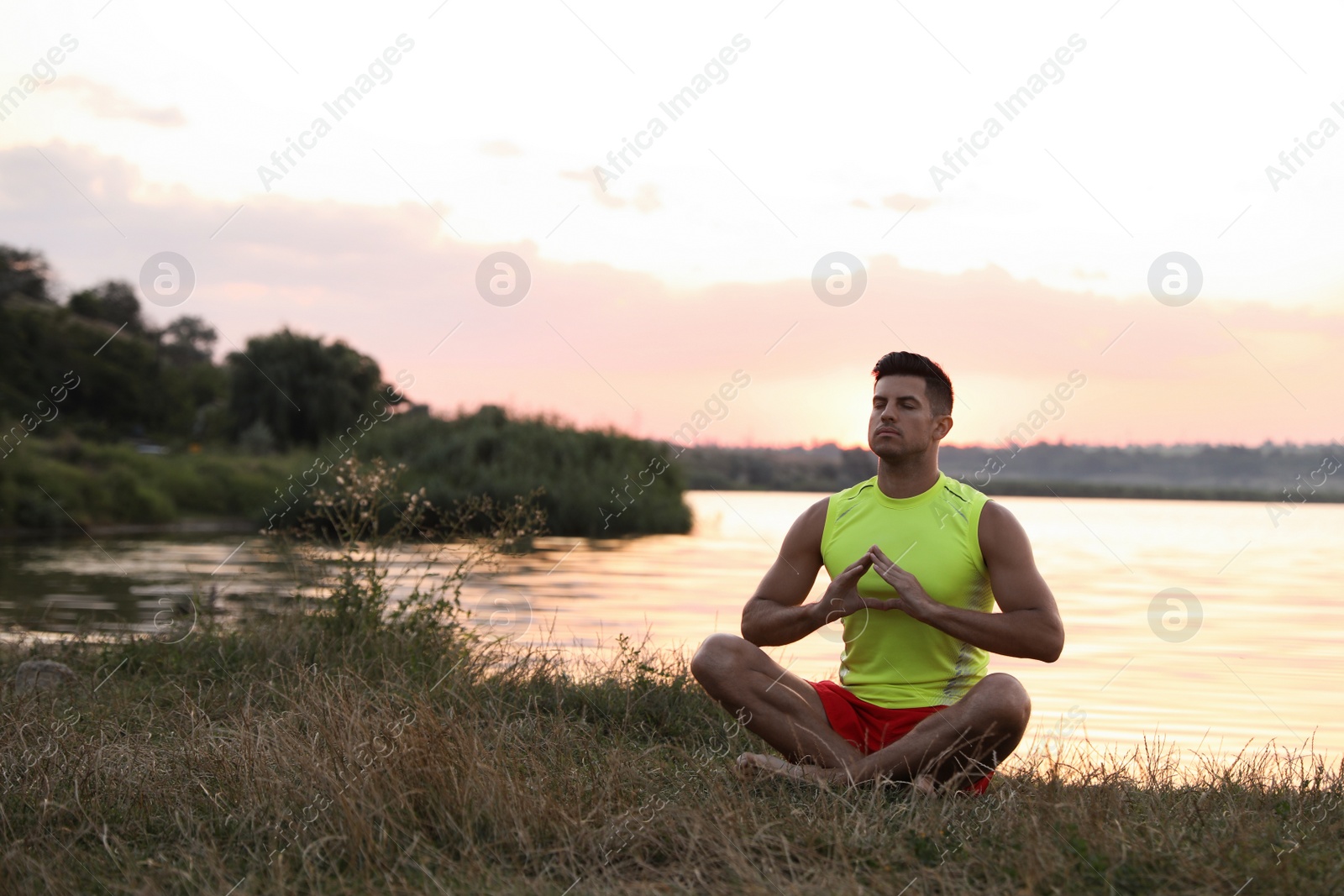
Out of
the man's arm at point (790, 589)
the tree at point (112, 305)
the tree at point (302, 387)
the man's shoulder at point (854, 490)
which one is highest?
the tree at point (112, 305)

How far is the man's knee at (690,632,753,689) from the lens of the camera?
4473 mm

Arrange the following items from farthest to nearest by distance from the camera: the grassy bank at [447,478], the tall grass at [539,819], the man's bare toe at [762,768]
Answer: the grassy bank at [447,478] < the man's bare toe at [762,768] < the tall grass at [539,819]

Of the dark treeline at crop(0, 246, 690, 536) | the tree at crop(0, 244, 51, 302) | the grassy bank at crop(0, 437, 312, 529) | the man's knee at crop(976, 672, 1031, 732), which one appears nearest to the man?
the man's knee at crop(976, 672, 1031, 732)

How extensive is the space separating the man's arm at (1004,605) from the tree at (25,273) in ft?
188

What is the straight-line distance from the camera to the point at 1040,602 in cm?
419

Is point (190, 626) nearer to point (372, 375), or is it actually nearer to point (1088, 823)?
point (1088, 823)

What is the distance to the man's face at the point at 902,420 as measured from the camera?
440 cm

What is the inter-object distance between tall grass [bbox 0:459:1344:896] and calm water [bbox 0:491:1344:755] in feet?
8.78

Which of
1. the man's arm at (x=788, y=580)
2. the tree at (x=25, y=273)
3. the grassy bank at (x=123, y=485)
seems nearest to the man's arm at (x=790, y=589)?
the man's arm at (x=788, y=580)

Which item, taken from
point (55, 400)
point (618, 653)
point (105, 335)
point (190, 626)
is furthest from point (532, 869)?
point (105, 335)

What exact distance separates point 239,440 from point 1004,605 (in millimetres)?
48938

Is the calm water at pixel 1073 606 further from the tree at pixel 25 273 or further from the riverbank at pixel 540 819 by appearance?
the tree at pixel 25 273

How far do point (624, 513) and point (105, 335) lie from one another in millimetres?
32154

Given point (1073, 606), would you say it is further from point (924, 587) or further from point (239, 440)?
point (239, 440)
